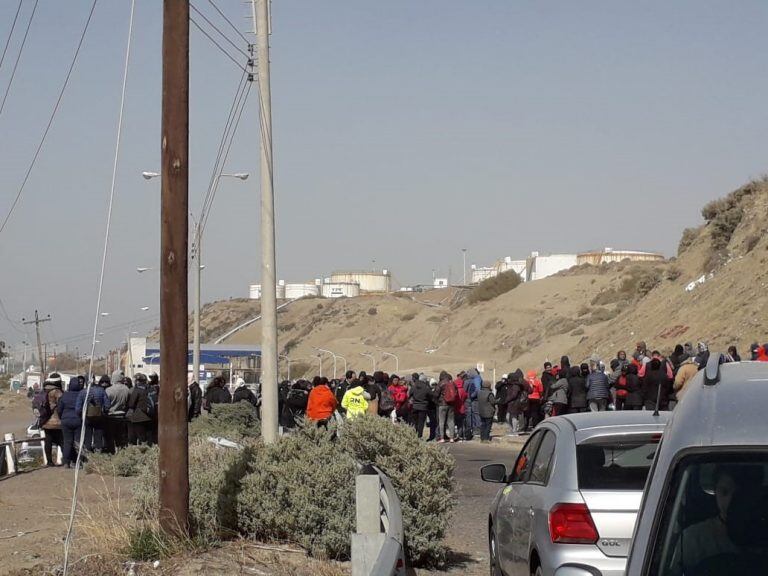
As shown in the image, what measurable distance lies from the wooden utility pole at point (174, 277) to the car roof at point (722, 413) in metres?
7.56

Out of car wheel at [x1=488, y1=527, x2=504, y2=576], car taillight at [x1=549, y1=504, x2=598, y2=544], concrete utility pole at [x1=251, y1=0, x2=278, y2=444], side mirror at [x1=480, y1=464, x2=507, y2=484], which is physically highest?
concrete utility pole at [x1=251, y1=0, x2=278, y2=444]

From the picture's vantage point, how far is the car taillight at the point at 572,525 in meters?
7.07

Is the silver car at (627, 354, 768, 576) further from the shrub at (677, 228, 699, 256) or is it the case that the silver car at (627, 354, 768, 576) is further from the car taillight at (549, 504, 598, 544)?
the shrub at (677, 228, 699, 256)

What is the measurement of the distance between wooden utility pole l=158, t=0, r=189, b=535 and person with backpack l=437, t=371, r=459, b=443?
1704cm

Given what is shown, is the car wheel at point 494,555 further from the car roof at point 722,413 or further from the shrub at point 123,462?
the shrub at point 123,462

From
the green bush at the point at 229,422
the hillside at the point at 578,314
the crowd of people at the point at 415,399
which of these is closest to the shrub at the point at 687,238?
the hillside at the point at 578,314

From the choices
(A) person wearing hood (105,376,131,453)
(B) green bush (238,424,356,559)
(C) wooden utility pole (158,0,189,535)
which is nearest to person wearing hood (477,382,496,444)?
(A) person wearing hood (105,376,131,453)

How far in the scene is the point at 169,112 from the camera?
11.2 metres

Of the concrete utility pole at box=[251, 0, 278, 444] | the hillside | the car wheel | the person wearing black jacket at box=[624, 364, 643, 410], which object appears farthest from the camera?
the hillside

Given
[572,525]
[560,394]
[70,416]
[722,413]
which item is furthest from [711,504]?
[560,394]

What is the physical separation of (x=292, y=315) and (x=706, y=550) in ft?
597

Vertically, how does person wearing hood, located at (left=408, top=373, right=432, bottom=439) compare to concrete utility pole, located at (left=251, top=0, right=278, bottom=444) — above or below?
below

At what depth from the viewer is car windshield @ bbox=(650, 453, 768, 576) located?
3.61 m

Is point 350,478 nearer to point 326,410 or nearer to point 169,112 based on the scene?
point 169,112
